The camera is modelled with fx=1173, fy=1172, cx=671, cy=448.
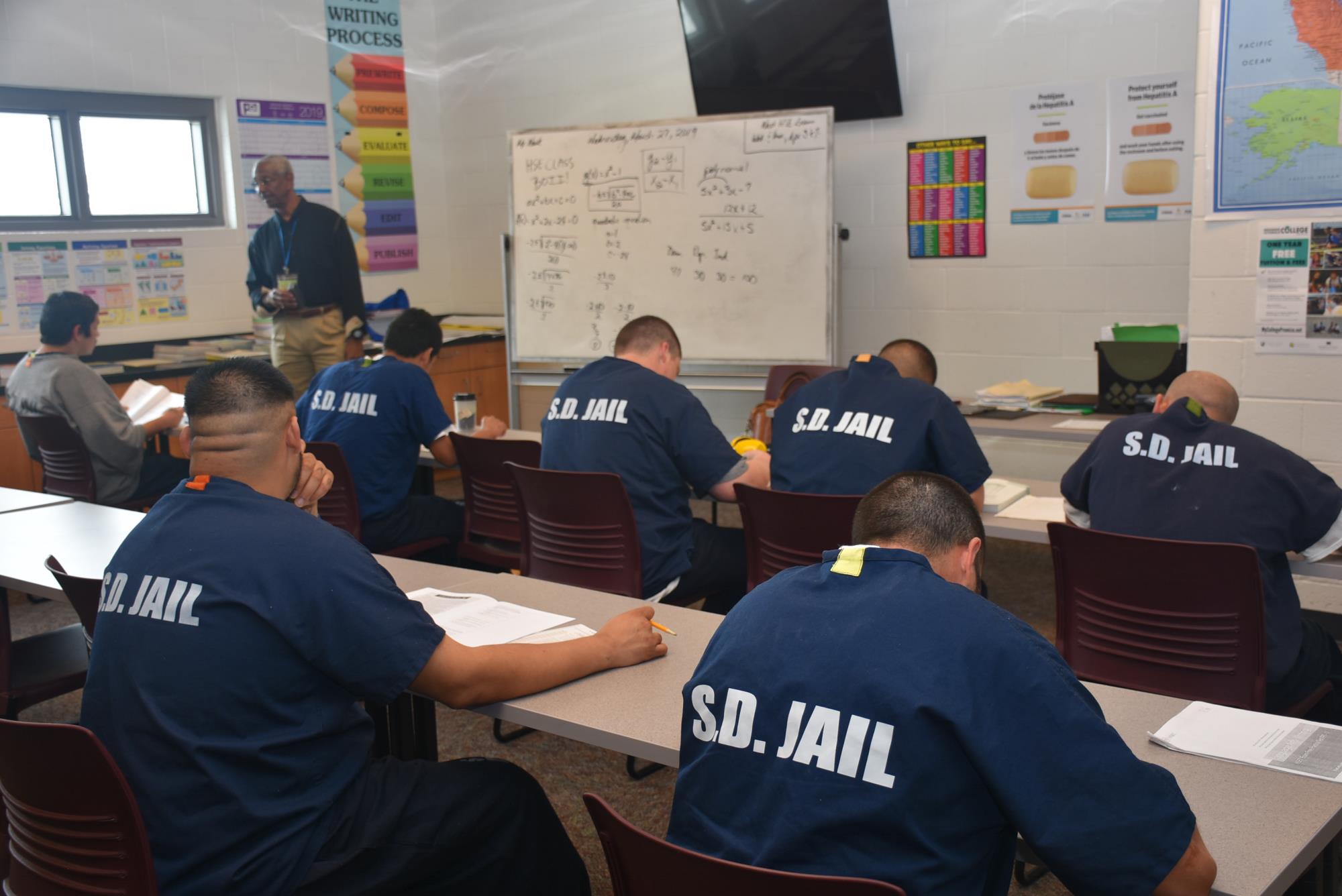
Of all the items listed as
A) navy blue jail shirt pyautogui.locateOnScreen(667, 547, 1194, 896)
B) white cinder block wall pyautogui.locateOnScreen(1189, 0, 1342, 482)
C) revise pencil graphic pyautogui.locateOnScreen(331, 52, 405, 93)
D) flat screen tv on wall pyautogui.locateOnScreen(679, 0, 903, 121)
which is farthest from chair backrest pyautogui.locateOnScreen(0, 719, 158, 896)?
revise pencil graphic pyautogui.locateOnScreen(331, 52, 405, 93)

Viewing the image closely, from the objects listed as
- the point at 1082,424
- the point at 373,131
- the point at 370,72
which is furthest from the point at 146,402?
the point at 1082,424

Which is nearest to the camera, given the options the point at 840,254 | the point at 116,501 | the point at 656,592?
the point at 656,592

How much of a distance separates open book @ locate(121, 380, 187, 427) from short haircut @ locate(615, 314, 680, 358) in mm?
2157

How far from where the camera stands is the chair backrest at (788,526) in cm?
283

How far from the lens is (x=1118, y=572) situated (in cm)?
247

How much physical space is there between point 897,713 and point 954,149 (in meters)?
4.77

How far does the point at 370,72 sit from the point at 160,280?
1888 millimetres

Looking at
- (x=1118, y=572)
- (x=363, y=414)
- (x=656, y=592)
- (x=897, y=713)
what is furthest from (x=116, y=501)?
(x=897, y=713)

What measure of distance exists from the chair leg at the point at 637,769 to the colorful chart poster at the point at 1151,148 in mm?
3438

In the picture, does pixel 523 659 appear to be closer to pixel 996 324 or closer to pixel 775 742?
pixel 775 742

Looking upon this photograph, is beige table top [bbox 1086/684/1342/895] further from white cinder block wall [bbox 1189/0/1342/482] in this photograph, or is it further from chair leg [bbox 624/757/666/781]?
white cinder block wall [bbox 1189/0/1342/482]

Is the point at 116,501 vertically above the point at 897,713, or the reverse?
the point at 897,713

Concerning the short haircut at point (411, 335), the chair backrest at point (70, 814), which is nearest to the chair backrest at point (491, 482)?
the short haircut at point (411, 335)

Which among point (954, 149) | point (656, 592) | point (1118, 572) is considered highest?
point (954, 149)
